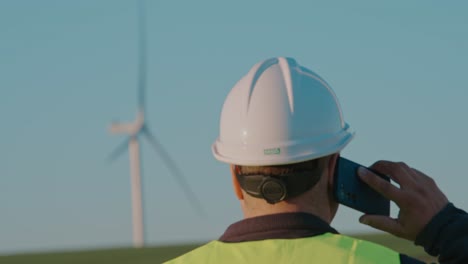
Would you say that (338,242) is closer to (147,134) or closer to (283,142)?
(283,142)

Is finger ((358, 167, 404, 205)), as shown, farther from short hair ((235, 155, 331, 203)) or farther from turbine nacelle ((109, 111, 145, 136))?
turbine nacelle ((109, 111, 145, 136))

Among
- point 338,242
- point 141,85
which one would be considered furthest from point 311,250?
point 141,85

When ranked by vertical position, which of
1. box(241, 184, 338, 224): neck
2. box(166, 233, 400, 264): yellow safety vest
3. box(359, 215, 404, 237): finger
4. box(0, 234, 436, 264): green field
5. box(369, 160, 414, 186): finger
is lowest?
box(0, 234, 436, 264): green field

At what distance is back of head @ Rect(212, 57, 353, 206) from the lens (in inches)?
142

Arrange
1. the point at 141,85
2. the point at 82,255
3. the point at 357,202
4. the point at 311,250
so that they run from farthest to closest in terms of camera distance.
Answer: the point at 141,85
the point at 82,255
the point at 357,202
the point at 311,250

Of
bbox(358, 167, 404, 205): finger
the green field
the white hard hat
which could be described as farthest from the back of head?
the green field

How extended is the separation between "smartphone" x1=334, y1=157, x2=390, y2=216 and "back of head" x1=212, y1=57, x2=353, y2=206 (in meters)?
0.09

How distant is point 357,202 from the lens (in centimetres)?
368

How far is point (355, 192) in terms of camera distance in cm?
367

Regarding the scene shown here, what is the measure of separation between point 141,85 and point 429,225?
2825 centimetres

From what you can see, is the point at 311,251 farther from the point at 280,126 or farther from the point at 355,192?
the point at 280,126

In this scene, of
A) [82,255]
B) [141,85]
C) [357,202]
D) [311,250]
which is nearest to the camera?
[311,250]

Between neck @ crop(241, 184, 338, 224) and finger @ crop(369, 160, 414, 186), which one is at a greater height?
finger @ crop(369, 160, 414, 186)

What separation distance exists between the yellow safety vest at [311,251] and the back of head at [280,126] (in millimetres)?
194
